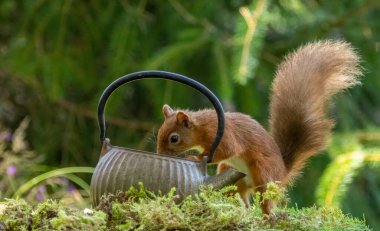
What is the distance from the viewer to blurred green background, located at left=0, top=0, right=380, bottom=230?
3137 mm

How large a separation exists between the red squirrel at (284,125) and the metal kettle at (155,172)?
0.31 meters

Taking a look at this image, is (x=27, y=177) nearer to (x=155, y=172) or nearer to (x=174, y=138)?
(x=174, y=138)

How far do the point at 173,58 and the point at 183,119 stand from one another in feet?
3.91

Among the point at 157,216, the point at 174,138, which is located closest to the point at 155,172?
the point at 157,216

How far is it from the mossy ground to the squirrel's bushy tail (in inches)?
25.2

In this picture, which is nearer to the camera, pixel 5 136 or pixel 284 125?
pixel 284 125

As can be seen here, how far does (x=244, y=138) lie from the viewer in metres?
1.97

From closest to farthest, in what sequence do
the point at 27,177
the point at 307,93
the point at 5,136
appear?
the point at 307,93, the point at 5,136, the point at 27,177

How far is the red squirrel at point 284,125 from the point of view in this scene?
6.38 feet

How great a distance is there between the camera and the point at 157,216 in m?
1.39

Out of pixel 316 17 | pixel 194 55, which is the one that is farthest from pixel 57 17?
pixel 316 17

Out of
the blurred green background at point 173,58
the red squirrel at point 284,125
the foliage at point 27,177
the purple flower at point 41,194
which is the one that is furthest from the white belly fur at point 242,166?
the purple flower at point 41,194

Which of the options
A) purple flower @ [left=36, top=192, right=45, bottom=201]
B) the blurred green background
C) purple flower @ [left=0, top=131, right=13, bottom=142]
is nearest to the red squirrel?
the blurred green background

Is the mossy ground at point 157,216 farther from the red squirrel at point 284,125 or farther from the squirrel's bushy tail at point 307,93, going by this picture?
the squirrel's bushy tail at point 307,93
